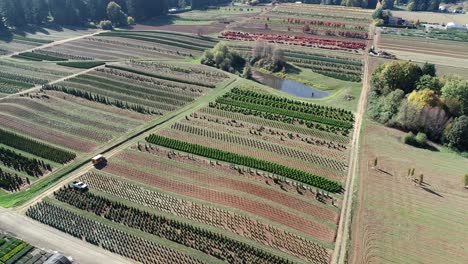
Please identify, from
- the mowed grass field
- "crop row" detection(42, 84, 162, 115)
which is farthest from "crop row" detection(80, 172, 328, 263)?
"crop row" detection(42, 84, 162, 115)

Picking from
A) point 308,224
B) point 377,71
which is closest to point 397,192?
point 308,224

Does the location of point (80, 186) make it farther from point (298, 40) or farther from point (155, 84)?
point (298, 40)

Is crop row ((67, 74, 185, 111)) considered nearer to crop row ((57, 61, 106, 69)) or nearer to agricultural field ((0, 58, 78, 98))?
agricultural field ((0, 58, 78, 98))

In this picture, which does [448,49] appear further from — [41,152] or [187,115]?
[41,152]

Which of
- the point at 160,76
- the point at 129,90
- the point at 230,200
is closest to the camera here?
the point at 230,200

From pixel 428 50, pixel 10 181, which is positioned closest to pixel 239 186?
pixel 10 181

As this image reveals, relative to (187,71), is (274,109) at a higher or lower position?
lower
